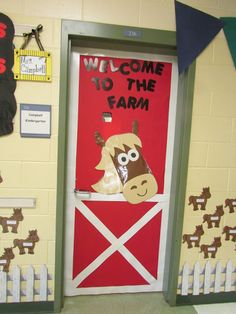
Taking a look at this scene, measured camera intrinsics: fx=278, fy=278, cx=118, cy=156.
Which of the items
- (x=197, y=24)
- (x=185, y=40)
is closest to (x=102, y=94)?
(x=185, y=40)

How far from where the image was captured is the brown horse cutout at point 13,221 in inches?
74.1

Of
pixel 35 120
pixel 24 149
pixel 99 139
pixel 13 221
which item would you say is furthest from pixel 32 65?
pixel 13 221

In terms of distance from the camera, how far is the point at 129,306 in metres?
2.12

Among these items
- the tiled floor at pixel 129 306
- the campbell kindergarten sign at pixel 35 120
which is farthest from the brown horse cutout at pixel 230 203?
the campbell kindergarten sign at pixel 35 120

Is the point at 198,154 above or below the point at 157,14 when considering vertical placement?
below

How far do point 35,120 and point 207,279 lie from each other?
5.78 ft

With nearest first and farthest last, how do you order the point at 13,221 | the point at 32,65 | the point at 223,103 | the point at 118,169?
the point at 32,65, the point at 13,221, the point at 223,103, the point at 118,169

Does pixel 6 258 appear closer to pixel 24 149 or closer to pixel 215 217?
pixel 24 149

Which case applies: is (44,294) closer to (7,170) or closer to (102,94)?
(7,170)

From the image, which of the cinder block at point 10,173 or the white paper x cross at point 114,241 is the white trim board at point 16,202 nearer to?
the cinder block at point 10,173

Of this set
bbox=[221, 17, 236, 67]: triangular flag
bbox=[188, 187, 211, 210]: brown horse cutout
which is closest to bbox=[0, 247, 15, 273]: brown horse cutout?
bbox=[188, 187, 211, 210]: brown horse cutout

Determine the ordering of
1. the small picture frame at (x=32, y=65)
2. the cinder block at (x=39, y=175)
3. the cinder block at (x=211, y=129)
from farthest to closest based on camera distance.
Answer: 1. the cinder block at (x=211, y=129)
2. the cinder block at (x=39, y=175)
3. the small picture frame at (x=32, y=65)

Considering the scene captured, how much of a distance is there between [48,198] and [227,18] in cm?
178

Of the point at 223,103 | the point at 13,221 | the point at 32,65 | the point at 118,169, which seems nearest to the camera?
the point at 32,65
